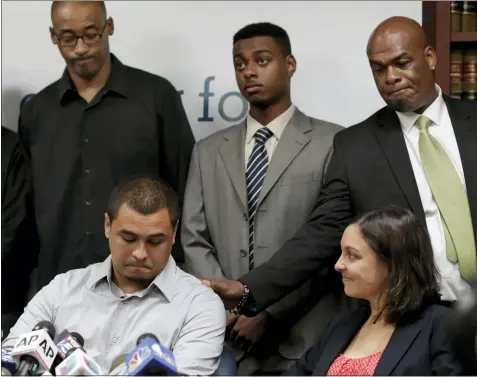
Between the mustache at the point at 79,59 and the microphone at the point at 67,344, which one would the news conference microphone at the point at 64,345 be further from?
the mustache at the point at 79,59

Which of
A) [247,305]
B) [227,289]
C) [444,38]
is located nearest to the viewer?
[227,289]

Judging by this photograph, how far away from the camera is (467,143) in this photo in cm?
327

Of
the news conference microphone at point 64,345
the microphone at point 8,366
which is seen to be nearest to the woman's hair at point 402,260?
the news conference microphone at point 64,345

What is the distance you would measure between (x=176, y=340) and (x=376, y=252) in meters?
0.66

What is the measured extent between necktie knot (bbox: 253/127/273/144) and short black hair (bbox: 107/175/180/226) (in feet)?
2.35

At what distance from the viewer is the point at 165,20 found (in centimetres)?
446

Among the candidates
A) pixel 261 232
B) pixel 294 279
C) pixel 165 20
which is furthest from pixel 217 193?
pixel 165 20

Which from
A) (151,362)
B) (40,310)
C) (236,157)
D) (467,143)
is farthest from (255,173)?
(151,362)

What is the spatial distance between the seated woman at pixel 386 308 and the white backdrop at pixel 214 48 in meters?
1.54

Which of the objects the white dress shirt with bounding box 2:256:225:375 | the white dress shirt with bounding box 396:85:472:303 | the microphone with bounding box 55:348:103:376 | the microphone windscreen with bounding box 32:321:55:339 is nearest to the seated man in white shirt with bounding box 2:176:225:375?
the white dress shirt with bounding box 2:256:225:375

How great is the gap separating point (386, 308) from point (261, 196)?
2.95 ft

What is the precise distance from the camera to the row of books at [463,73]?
408cm

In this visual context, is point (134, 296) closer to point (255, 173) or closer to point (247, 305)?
point (247, 305)

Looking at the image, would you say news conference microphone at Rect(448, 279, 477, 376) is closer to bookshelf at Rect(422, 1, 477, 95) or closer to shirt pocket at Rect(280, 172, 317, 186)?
shirt pocket at Rect(280, 172, 317, 186)
